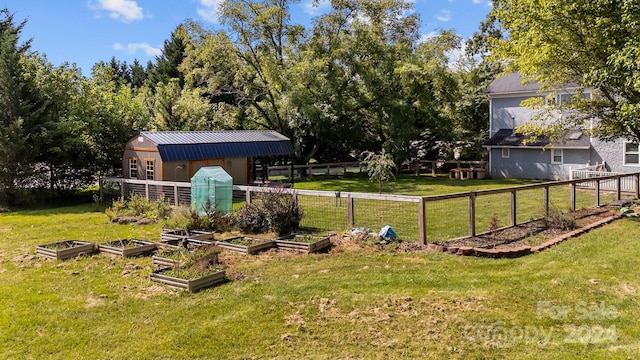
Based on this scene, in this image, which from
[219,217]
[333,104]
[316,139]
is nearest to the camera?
[219,217]

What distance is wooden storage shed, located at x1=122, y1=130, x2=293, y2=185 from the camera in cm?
1748

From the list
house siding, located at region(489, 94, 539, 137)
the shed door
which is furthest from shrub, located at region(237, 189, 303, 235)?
house siding, located at region(489, 94, 539, 137)

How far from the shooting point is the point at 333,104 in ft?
87.9

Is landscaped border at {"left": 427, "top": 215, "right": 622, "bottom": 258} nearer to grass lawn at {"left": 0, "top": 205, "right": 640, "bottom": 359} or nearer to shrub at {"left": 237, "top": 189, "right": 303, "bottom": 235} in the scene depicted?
grass lawn at {"left": 0, "top": 205, "right": 640, "bottom": 359}

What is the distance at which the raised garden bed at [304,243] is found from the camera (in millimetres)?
8961

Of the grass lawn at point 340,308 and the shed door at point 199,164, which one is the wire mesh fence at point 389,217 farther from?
the shed door at point 199,164

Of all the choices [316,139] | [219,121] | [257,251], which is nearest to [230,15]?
[219,121]

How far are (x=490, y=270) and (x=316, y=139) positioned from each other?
23.1 m

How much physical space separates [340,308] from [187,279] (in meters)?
2.39

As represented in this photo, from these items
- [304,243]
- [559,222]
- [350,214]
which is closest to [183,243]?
[304,243]

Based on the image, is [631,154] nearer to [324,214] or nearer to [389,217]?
[389,217]

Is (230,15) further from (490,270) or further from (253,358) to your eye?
(253,358)

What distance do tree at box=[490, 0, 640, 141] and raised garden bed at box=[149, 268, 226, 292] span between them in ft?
30.1

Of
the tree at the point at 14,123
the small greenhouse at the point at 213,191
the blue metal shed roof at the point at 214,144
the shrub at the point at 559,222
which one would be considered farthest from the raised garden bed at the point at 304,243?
the tree at the point at 14,123
